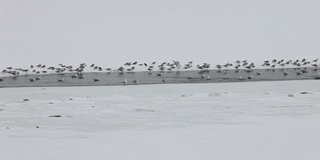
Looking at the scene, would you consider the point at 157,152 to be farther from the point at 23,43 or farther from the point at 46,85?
the point at 23,43

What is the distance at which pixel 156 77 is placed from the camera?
1473cm

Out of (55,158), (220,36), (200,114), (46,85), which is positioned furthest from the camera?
(220,36)

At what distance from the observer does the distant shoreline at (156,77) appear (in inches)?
535

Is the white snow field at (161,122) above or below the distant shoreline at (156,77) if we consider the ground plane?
below

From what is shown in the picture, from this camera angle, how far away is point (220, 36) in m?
25.5

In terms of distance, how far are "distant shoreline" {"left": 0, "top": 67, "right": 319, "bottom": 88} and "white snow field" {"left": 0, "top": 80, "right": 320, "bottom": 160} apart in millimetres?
978

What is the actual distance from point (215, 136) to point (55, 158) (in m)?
2.33

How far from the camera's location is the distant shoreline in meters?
13.6

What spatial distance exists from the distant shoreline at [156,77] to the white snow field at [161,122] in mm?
978

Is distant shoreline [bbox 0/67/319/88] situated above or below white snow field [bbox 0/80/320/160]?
above

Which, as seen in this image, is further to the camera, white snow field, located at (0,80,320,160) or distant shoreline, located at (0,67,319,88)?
distant shoreline, located at (0,67,319,88)

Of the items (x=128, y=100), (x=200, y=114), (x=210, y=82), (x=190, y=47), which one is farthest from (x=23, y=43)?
(x=200, y=114)

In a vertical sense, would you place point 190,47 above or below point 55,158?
above

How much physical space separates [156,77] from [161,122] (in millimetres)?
6756
